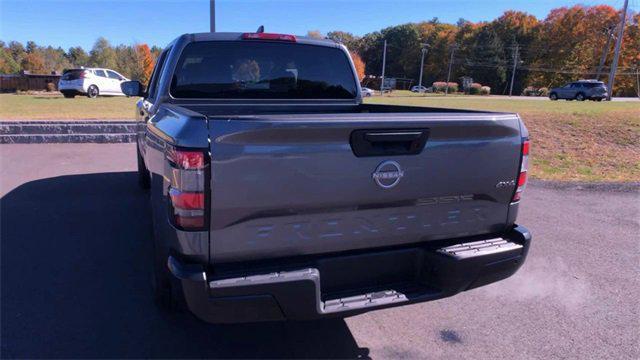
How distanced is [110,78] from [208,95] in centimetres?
2636

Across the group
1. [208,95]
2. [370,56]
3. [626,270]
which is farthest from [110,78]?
[370,56]

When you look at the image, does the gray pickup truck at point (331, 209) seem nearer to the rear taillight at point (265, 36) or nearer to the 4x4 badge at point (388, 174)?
the 4x4 badge at point (388, 174)

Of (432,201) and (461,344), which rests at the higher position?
(432,201)

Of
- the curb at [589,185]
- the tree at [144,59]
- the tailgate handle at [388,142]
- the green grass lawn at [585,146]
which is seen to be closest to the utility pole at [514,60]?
the tree at [144,59]

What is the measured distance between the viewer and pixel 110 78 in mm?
27281

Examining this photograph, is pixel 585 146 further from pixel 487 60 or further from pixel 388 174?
pixel 487 60

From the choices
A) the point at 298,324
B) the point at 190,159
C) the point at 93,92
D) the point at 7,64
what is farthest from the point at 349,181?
the point at 7,64

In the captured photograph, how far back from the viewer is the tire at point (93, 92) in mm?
26062

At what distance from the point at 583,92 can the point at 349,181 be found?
4392cm

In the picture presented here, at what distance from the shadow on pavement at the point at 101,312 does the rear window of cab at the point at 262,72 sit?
5.68ft

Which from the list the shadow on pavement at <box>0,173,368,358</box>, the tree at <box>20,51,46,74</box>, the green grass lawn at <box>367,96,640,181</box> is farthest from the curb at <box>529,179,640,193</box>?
the tree at <box>20,51,46,74</box>

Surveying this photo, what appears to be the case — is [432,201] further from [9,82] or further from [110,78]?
[9,82]

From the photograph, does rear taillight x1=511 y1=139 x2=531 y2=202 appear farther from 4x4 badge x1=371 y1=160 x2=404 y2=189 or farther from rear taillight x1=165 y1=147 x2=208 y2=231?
rear taillight x1=165 y1=147 x2=208 y2=231

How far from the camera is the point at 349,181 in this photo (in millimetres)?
2414
